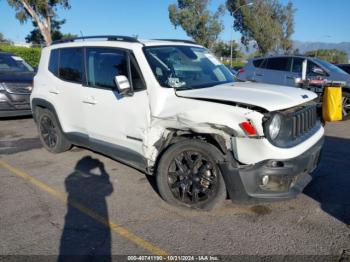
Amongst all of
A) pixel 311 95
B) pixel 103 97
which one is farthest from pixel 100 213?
pixel 311 95

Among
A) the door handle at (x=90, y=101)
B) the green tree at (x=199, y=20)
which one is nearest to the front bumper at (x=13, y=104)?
the door handle at (x=90, y=101)

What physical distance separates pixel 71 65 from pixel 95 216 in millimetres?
2527

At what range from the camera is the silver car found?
31.4ft

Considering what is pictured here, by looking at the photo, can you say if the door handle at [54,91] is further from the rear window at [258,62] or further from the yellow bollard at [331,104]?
the rear window at [258,62]

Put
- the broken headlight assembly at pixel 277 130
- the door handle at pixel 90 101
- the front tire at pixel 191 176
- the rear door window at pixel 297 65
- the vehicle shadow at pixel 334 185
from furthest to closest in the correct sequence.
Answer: the rear door window at pixel 297 65 < the door handle at pixel 90 101 < the vehicle shadow at pixel 334 185 < the front tire at pixel 191 176 < the broken headlight assembly at pixel 277 130

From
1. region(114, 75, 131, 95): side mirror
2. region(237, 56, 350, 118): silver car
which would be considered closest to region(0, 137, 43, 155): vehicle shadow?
region(114, 75, 131, 95): side mirror

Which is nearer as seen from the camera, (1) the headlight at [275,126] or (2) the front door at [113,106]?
(1) the headlight at [275,126]

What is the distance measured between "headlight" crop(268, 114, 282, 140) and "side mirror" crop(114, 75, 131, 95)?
170 cm

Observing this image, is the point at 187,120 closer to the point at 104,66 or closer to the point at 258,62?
the point at 104,66

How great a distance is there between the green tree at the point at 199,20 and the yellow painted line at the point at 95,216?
46279mm

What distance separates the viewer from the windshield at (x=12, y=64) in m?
9.92

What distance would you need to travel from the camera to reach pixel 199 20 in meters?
50.2

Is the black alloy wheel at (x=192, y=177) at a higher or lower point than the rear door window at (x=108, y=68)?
lower

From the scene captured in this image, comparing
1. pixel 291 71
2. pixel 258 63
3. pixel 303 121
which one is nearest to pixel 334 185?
pixel 303 121
